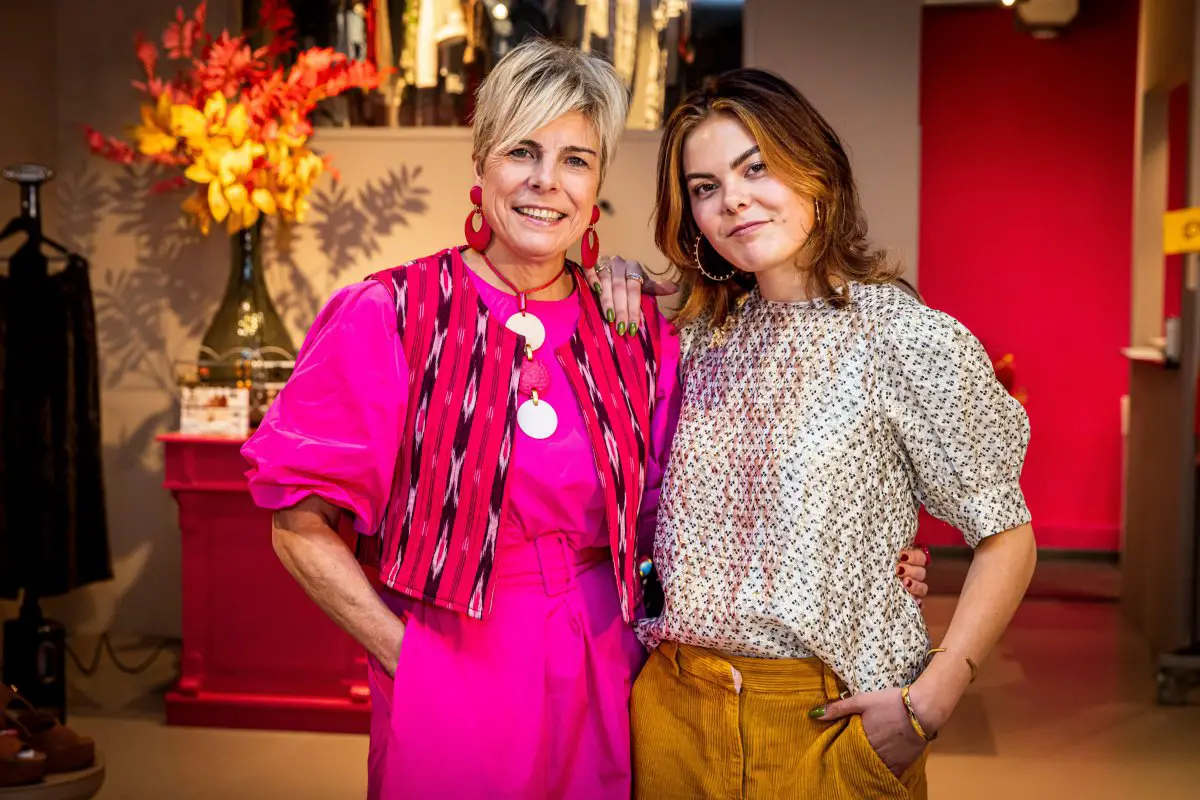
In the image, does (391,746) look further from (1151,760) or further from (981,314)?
(981,314)

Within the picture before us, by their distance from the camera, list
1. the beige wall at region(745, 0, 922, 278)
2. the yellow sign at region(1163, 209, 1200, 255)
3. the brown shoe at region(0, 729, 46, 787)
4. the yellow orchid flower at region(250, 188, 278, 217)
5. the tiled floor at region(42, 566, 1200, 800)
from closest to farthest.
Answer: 1. the brown shoe at region(0, 729, 46, 787)
2. the tiled floor at region(42, 566, 1200, 800)
3. the yellow orchid flower at region(250, 188, 278, 217)
4. the beige wall at region(745, 0, 922, 278)
5. the yellow sign at region(1163, 209, 1200, 255)

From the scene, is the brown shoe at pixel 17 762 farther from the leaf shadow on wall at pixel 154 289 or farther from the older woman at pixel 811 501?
the older woman at pixel 811 501

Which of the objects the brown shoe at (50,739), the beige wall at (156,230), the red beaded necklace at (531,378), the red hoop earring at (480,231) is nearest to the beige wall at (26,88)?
the beige wall at (156,230)

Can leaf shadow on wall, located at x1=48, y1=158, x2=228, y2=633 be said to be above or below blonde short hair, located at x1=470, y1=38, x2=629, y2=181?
below

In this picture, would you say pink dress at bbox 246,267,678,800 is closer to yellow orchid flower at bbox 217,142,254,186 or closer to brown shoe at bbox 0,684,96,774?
brown shoe at bbox 0,684,96,774

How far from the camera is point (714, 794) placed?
1.78 metres

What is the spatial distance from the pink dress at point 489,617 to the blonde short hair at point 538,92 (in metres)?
0.25

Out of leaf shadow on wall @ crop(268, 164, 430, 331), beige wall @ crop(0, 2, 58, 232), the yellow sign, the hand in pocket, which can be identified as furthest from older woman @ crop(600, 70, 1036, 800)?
beige wall @ crop(0, 2, 58, 232)

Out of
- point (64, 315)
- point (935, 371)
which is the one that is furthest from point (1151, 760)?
point (64, 315)

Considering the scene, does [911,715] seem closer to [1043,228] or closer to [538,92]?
[538,92]

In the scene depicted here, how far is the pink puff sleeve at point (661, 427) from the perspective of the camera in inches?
79.1

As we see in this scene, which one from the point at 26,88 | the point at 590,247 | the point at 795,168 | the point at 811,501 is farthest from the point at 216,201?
the point at 811,501

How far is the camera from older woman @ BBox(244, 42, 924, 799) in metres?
1.79

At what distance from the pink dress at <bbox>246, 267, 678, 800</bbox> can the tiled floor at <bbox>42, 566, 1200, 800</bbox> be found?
6.58ft
